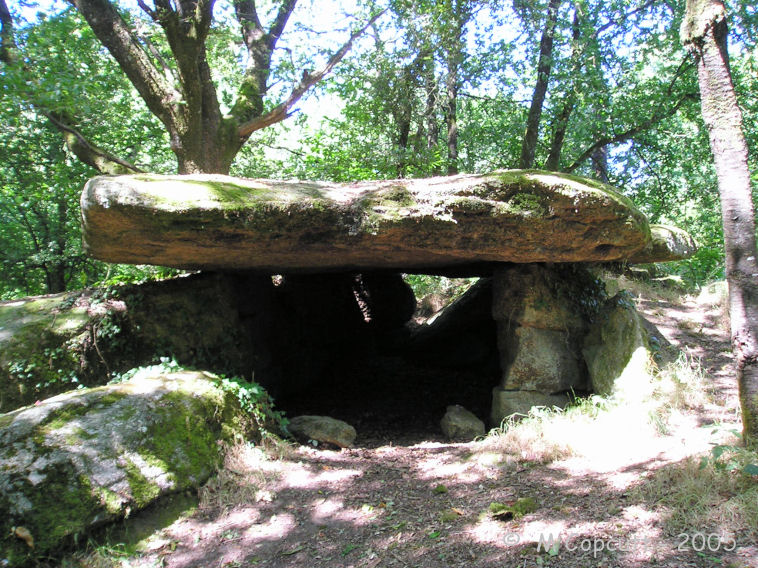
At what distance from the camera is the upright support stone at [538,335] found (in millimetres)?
6035

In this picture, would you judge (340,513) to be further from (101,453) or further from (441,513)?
(101,453)

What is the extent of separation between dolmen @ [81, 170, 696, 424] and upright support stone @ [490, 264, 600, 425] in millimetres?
16

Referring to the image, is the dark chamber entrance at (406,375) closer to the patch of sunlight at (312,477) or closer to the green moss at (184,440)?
the patch of sunlight at (312,477)

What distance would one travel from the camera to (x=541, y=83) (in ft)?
34.7

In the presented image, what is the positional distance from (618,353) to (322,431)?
3.27 metres

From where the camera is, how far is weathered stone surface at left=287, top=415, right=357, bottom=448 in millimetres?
5559

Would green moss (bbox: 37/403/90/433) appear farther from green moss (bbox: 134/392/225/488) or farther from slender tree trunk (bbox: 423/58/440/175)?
slender tree trunk (bbox: 423/58/440/175)

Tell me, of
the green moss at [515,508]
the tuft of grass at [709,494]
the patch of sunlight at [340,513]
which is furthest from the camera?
the patch of sunlight at [340,513]

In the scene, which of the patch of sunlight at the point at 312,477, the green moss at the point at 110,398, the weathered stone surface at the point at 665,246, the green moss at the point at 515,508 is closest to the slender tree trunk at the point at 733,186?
the green moss at the point at 515,508

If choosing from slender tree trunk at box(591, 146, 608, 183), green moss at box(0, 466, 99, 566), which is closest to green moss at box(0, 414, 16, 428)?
green moss at box(0, 466, 99, 566)

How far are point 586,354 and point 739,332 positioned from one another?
8.50 feet

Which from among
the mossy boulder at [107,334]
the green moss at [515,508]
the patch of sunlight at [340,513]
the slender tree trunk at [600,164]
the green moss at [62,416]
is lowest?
the patch of sunlight at [340,513]

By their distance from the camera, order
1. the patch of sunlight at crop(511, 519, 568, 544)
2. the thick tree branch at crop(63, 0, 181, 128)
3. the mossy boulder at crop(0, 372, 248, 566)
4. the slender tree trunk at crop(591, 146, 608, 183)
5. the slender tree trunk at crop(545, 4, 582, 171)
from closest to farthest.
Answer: the patch of sunlight at crop(511, 519, 568, 544)
the mossy boulder at crop(0, 372, 248, 566)
the thick tree branch at crop(63, 0, 181, 128)
the slender tree trunk at crop(545, 4, 582, 171)
the slender tree trunk at crop(591, 146, 608, 183)

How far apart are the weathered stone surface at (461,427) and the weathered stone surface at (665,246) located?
2.85 m
